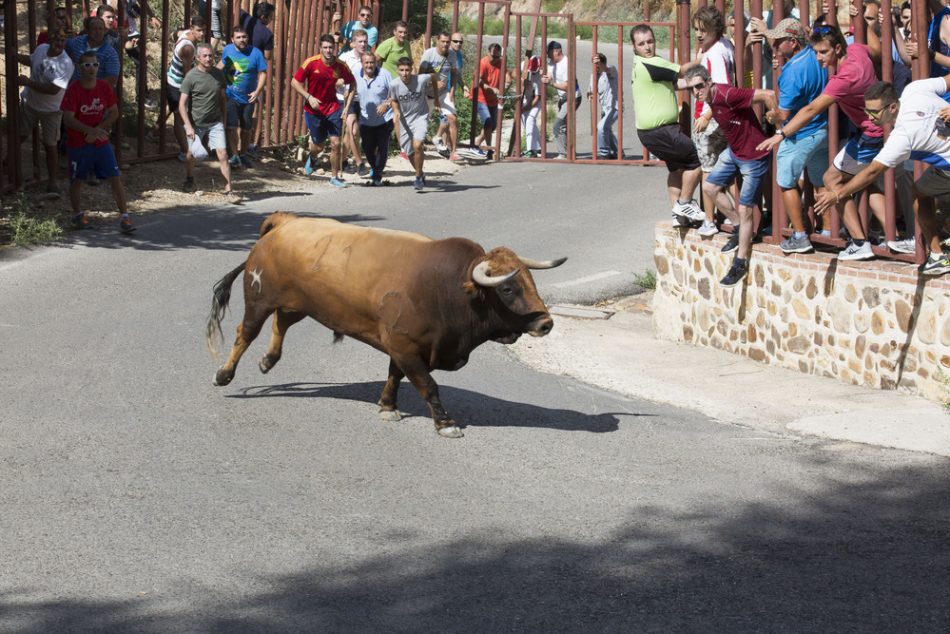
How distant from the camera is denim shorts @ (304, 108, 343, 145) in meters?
20.4

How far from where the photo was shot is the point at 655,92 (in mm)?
12852

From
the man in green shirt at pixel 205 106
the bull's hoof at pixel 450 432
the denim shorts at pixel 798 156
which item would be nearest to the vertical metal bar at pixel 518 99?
the man in green shirt at pixel 205 106

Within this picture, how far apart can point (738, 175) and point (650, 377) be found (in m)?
2.16

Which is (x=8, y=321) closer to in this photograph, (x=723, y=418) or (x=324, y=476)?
(x=324, y=476)

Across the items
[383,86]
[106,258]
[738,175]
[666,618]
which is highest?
[383,86]

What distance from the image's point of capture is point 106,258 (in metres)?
14.8

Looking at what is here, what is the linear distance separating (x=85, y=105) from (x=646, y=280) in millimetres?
6825

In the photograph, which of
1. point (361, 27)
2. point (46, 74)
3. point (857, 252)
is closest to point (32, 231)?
point (46, 74)

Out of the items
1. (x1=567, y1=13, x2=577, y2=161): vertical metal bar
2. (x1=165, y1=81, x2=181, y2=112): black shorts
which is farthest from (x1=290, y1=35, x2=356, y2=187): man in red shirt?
(x1=567, y1=13, x2=577, y2=161): vertical metal bar

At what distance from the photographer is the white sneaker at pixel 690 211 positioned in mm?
12742

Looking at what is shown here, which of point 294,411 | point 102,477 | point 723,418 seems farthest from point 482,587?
point 723,418

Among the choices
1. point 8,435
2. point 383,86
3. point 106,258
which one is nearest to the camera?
point 8,435

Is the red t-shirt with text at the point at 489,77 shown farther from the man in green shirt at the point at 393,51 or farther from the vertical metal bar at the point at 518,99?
the man in green shirt at the point at 393,51

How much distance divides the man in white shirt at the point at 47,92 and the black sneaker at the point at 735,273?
895 cm
